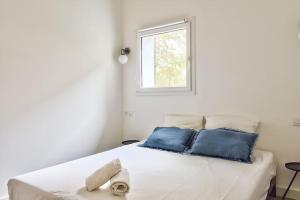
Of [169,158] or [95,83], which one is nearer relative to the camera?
[169,158]

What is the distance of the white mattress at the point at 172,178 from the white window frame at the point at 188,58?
1.07 meters

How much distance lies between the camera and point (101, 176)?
1660 mm

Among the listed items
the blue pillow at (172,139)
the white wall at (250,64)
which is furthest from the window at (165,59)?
the blue pillow at (172,139)

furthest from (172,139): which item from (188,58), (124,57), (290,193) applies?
(124,57)

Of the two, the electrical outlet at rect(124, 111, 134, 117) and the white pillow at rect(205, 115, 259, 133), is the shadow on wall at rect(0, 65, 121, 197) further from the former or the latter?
the white pillow at rect(205, 115, 259, 133)

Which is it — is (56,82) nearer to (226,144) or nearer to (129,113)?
(129,113)

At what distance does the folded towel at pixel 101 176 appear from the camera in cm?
162

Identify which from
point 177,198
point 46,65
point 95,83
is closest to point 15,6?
point 46,65

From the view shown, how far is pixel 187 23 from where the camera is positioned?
317cm

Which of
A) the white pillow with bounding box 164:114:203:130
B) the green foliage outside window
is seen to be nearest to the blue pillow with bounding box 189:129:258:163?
the white pillow with bounding box 164:114:203:130

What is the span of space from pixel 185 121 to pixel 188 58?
A: 0.84 metres

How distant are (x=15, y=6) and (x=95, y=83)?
136 centimetres

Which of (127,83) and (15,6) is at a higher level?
(15,6)

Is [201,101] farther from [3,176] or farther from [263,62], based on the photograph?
[3,176]
